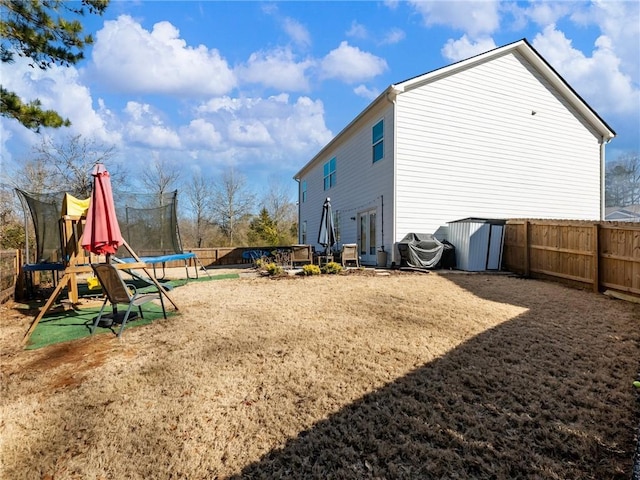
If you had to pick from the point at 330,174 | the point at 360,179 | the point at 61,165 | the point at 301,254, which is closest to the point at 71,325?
the point at 301,254

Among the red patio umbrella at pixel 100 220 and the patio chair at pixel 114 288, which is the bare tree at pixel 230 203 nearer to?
the red patio umbrella at pixel 100 220

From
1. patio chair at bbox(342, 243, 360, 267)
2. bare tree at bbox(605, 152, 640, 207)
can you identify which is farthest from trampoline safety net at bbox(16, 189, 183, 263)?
bare tree at bbox(605, 152, 640, 207)

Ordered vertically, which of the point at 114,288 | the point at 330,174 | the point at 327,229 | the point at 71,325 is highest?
the point at 330,174

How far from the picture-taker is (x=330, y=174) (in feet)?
51.2

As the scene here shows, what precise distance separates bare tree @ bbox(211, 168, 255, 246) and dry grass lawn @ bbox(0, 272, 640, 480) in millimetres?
24475

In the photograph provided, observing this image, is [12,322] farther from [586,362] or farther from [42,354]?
[586,362]

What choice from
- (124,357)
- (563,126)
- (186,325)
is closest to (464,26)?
(563,126)

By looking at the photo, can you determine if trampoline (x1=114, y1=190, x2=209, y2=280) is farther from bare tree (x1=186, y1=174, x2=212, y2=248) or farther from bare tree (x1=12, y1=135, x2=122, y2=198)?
bare tree (x1=186, y1=174, x2=212, y2=248)

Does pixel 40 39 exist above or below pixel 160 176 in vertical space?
below

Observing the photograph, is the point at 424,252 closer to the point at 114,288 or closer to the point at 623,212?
the point at 114,288

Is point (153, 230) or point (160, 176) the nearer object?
point (153, 230)

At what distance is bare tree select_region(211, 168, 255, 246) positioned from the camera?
28562 millimetres

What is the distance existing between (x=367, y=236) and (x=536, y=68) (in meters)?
8.47

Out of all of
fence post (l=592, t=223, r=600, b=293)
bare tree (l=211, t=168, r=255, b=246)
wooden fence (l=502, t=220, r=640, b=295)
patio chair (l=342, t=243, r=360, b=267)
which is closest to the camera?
wooden fence (l=502, t=220, r=640, b=295)
